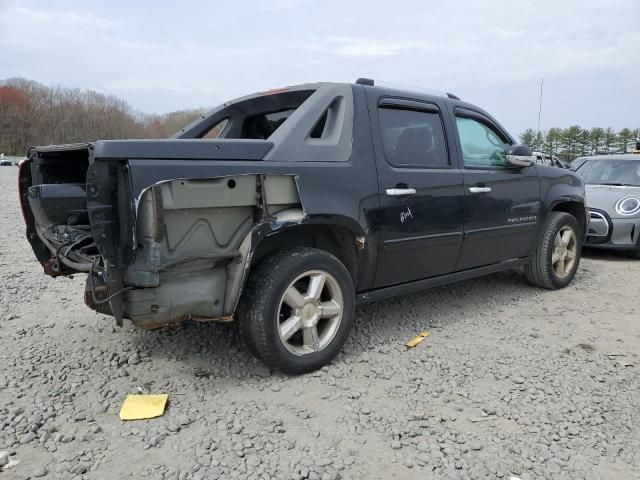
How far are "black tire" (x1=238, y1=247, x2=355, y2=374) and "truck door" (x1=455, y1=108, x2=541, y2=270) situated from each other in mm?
1522

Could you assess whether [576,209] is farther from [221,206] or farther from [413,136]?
[221,206]

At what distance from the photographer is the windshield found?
7.88 metres

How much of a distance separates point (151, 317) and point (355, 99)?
1.94m

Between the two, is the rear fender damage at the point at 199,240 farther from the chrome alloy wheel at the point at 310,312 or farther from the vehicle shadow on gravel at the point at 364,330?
the vehicle shadow on gravel at the point at 364,330

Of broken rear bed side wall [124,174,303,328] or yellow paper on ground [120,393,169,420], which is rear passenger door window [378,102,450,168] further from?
yellow paper on ground [120,393,169,420]

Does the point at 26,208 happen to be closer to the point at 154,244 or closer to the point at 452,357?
the point at 154,244

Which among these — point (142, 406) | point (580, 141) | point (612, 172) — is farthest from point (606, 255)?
point (580, 141)

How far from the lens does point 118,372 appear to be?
10.3 feet

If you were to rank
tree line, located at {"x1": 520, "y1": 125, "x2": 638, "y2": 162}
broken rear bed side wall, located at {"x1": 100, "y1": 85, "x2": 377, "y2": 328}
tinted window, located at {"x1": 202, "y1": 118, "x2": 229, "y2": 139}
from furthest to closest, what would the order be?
tree line, located at {"x1": 520, "y1": 125, "x2": 638, "y2": 162}, tinted window, located at {"x1": 202, "y1": 118, "x2": 229, "y2": 139}, broken rear bed side wall, located at {"x1": 100, "y1": 85, "x2": 377, "y2": 328}

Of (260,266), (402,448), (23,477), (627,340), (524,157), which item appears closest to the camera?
(23,477)

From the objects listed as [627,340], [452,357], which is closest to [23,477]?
[452,357]

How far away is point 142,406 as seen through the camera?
2748mm

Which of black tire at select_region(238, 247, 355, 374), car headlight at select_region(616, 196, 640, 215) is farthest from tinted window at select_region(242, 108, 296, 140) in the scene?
car headlight at select_region(616, 196, 640, 215)

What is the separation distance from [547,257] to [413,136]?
2.21m
